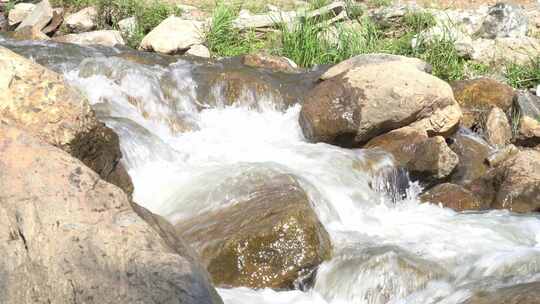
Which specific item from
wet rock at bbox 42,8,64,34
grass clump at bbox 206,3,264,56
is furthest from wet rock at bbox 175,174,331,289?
wet rock at bbox 42,8,64,34

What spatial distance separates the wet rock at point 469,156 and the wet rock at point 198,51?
4151 millimetres

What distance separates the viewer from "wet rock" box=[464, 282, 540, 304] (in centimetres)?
384

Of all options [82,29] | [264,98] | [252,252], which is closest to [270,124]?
[264,98]

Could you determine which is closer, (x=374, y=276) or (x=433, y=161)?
(x=374, y=276)

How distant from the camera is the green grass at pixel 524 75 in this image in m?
10.6

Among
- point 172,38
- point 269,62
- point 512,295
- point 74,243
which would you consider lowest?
point 172,38

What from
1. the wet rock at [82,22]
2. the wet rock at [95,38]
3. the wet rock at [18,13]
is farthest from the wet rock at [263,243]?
the wet rock at [18,13]

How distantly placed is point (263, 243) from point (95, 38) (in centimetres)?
751

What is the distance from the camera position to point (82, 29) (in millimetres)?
12867

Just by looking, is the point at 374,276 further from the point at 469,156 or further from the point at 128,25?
the point at 128,25

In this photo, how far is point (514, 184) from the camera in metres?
7.41

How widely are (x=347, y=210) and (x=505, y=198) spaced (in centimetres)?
167

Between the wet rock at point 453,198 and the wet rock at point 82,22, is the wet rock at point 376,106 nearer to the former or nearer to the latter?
the wet rock at point 453,198

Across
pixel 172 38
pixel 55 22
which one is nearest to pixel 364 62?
pixel 172 38
